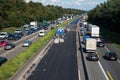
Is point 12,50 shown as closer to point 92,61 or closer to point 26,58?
point 26,58

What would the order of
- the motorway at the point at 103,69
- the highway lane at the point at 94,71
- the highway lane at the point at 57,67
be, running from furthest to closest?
the highway lane at the point at 57,67 < the motorway at the point at 103,69 < the highway lane at the point at 94,71

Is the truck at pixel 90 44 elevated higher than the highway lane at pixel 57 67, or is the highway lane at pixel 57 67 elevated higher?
the truck at pixel 90 44

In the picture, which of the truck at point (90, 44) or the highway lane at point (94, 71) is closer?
the highway lane at point (94, 71)

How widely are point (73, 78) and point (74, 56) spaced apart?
1967 cm

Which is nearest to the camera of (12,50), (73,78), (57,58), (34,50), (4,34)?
(73,78)

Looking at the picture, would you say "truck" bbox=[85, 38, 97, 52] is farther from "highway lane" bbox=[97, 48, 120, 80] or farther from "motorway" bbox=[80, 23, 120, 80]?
"motorway" bbox=[80, 23, 120, 80]

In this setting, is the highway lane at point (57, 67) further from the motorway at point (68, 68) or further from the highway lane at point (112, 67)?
the highway lane at point (112, 67)

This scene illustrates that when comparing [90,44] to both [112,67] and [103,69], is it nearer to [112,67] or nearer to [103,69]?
[112,67]

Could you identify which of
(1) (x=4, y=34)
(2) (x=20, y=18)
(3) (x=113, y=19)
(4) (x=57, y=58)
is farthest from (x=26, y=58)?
(2) (x=20, y=18)

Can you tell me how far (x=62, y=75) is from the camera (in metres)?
42.6

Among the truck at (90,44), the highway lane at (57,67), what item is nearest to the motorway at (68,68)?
the highway lane at (57,67)

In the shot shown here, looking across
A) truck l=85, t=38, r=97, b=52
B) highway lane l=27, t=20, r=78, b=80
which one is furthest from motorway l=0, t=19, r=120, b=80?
truck l=85, t=38, r=97, b=52

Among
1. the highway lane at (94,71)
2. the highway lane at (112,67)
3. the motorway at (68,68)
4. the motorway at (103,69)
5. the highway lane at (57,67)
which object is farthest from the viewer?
the highway lane at (112,67)

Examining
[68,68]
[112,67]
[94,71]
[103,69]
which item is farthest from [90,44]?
[94,71]
